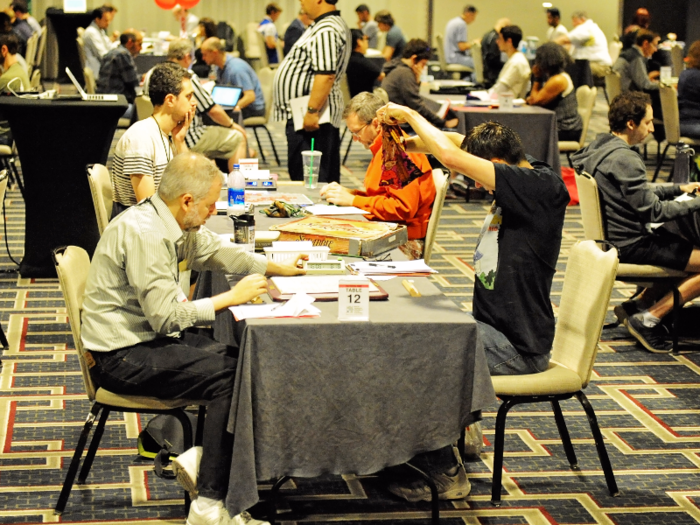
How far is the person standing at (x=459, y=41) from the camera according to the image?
14.9m

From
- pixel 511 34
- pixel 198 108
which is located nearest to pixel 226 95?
pixel 198 108

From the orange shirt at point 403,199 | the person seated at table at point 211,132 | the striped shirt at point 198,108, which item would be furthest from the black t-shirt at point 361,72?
the orange shirt at point 403,199

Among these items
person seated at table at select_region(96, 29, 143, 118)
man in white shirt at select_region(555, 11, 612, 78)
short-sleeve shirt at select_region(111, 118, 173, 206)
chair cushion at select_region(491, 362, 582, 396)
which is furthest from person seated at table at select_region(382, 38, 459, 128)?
man in white shirt at select_region(555, 11, 612, 78)

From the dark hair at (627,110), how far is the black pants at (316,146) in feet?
5.84

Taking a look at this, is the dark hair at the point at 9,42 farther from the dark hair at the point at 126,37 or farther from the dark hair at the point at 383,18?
the dark hair at the point at 383,18

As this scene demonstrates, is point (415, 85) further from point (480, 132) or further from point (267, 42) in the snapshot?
point (267, 42)

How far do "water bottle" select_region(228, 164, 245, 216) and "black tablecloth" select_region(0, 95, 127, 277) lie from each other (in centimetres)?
143

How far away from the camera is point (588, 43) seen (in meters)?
13.8

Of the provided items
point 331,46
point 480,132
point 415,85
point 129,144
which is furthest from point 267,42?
point 480,132

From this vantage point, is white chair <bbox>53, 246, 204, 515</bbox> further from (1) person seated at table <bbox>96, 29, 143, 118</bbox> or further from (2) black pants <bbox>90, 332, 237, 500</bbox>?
(1) person seated at table <bbox>96, 29, 143, 118</bbox>

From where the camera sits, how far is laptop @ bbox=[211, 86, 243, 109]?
25.3 ft

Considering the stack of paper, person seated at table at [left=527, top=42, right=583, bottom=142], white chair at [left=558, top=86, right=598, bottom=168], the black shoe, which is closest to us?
the stack of paper

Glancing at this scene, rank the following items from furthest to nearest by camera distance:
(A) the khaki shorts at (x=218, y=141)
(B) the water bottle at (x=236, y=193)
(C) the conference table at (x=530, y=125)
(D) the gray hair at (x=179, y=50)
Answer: (C) the conference table at (x=530, y=125) → (D) the gray hair at (x=179, y=50) → (A) the khaki shorts at (x=218, y=141) → (B) the water bottle at (x=236, y=193)

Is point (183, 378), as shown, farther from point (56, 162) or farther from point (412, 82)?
point (412, 82)
